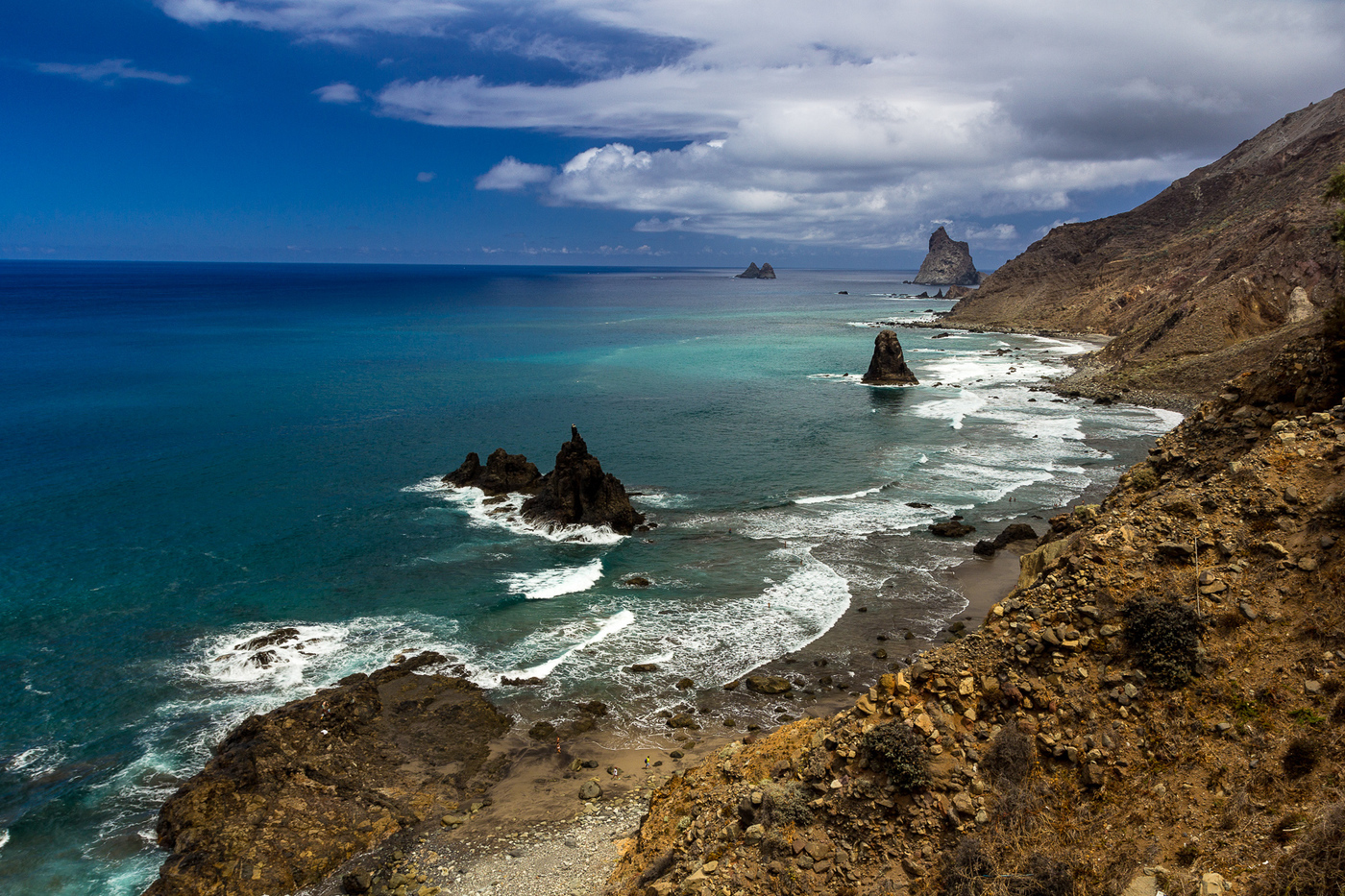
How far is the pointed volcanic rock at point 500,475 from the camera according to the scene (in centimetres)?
4909

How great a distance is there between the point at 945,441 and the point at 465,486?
39983 millimetres

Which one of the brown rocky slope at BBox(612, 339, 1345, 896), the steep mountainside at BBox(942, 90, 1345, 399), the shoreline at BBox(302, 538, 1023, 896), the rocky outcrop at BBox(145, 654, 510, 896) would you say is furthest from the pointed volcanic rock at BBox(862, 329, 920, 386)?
the brown rocky slope at BBox(612, 339, 1345, 896)

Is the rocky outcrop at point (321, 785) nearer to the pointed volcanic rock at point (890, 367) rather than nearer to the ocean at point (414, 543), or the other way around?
the ocean at point (414, 543)

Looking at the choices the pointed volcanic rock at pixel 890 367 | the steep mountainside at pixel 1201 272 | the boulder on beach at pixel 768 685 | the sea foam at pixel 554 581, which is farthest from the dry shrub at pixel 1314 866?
the pointed volcanic rock at pixel 890 367

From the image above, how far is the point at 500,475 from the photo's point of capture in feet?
162

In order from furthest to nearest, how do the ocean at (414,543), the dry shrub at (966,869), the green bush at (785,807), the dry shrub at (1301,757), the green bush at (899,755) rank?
1. the ocean at (414,543)
2. the green bush at (785,807)
3. the green bush at (899,755)
4. the dry shrub at (966,869)
5. the dry shrub at (1301,757)

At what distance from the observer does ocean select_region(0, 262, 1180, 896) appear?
2617cm

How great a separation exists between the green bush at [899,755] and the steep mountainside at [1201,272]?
1561 inches

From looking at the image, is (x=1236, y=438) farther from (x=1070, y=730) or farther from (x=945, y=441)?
(x=945, y=441)

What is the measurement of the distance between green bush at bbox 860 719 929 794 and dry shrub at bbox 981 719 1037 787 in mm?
1072

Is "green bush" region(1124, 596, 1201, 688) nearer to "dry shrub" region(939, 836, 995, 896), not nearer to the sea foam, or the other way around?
"dry shrub" region(939, 836, 995, 896)

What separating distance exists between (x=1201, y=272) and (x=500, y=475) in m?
109

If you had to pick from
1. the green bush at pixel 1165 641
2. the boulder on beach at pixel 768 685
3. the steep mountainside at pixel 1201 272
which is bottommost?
the boulder on beach at pixel 768 685

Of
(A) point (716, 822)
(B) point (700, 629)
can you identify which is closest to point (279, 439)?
(B) point (700, 629)
